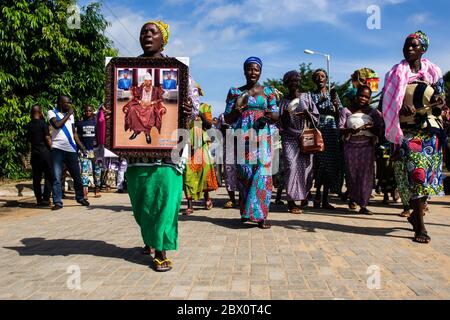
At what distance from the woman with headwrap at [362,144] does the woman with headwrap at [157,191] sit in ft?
13.9

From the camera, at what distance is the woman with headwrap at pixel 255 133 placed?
6062mm

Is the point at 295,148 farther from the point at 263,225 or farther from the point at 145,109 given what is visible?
the point at 145,109

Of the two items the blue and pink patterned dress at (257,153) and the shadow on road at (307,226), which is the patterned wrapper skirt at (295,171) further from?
the blue and pink patterned dress at (257,153)

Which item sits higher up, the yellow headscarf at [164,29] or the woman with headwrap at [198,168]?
the yellow headscarf at [164,29]

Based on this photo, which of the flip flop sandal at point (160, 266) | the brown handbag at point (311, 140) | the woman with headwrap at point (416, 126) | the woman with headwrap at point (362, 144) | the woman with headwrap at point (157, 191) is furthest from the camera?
the woman with headwrap at point (362, 144)

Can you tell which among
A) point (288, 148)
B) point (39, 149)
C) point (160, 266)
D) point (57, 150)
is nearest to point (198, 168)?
point (288, 148)

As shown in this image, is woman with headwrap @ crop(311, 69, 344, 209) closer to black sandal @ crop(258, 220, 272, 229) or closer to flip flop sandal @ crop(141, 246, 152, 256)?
black sandal @ crop(258, 220, 272, 229)

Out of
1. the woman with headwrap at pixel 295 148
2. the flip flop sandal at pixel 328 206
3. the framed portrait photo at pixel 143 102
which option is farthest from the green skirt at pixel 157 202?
the flip flop sandal at pixel 328 206

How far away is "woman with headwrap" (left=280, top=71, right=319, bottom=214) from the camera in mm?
7484

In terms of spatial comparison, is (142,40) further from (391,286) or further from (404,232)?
(404,232)

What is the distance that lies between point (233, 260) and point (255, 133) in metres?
2.25

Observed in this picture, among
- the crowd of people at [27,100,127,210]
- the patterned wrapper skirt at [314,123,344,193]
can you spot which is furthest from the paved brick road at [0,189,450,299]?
the crowd of people at [27,100,127,210]

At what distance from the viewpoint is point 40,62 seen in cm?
1530
